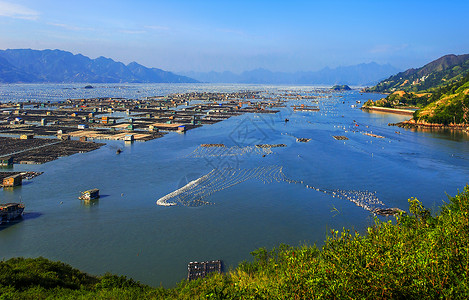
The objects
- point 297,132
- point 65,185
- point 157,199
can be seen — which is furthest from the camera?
point 297,132

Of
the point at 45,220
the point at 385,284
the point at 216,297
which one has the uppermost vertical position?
the point at 385,284

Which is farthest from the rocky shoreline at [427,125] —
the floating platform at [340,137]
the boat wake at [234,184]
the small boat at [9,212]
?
the small boat at [9,212]

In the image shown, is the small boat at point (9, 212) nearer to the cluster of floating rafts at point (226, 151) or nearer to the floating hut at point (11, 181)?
the floating hut at point (11, 181)

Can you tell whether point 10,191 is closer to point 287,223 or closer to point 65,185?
point 65,185

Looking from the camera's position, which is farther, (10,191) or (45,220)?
(10,191)

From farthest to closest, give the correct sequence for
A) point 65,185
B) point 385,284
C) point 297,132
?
point 297,132 < point 65,185 < point 385,284

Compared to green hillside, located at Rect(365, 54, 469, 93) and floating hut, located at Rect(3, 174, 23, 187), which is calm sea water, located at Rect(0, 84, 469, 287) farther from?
green hillside, located at Rect(365, 54, 469, 93)

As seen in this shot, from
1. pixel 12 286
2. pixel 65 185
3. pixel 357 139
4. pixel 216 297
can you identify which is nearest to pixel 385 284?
pixel 216 297
